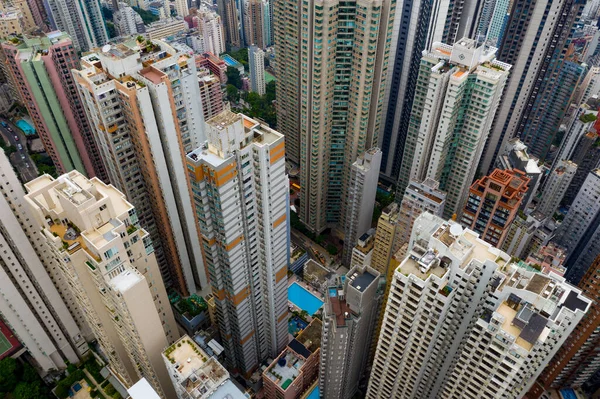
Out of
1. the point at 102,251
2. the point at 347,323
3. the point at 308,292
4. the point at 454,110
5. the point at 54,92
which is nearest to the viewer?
the point at 102,251

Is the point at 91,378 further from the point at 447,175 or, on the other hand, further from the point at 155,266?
the point at 447,175

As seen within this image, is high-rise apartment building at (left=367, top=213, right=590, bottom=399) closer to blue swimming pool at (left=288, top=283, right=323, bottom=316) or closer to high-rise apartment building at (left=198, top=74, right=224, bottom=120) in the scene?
blue swimming pool at (left=288, top=283, right=323, bottom=316)

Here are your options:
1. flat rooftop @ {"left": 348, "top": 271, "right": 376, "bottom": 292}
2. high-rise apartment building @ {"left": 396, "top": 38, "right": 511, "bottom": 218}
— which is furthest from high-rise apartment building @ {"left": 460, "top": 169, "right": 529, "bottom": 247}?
flat rooftop @ {"left": 348, "top": 271, "right": 376, "bottom": 292}

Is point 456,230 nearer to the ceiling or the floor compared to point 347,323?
nearer to the ceiling

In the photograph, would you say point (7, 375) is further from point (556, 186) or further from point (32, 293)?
point (556, 186)

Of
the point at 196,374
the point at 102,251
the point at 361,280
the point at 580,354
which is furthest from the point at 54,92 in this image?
the point at 580,354

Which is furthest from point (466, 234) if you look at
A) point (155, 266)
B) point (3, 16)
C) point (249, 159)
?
point (3, 16)
